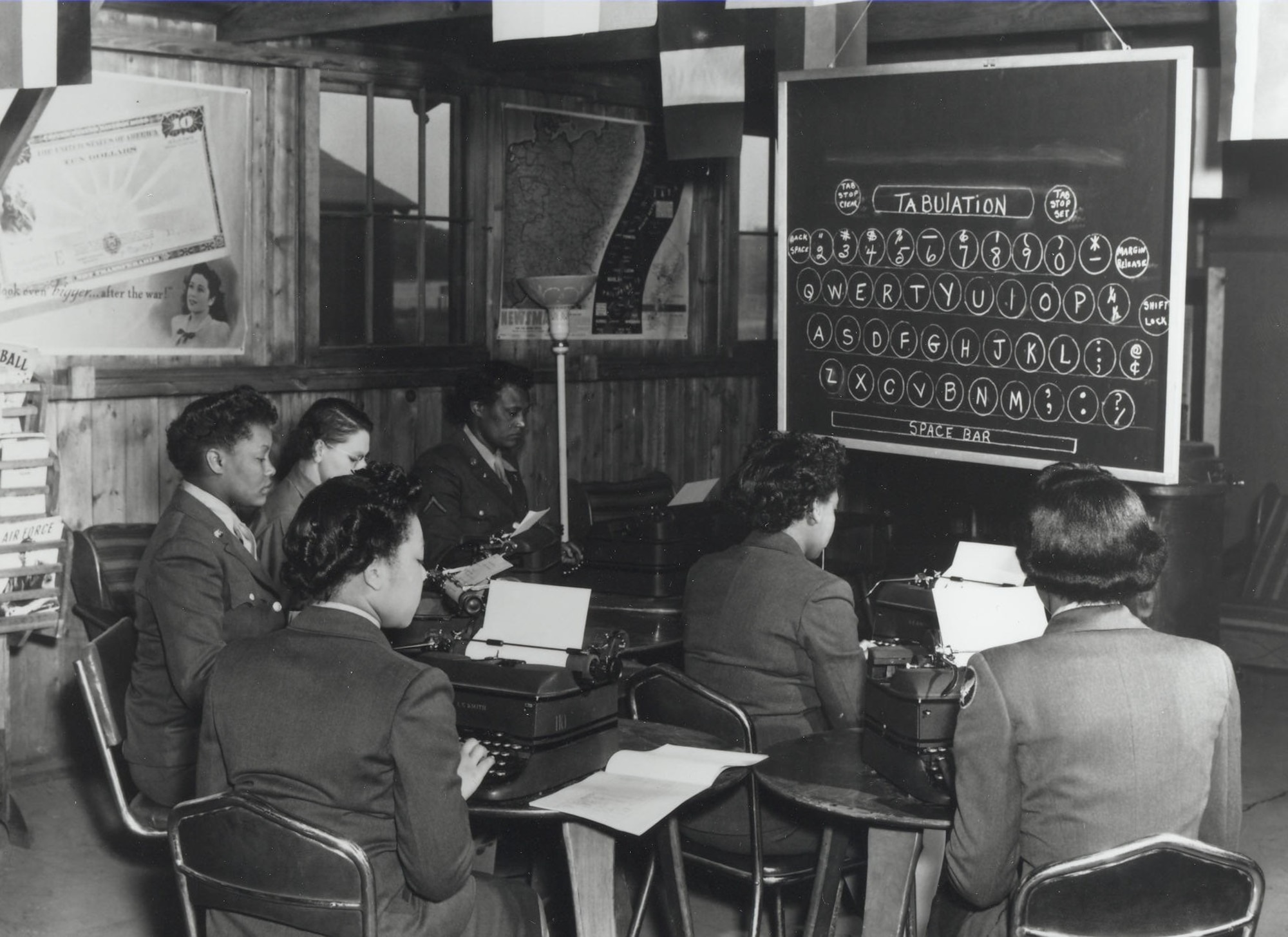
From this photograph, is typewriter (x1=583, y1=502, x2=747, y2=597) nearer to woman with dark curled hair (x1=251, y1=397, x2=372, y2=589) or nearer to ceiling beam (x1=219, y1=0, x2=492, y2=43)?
woman with dark curled hair (x1=251, y1=397, x2=372, y2=589)

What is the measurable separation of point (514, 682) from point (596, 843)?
383 mm

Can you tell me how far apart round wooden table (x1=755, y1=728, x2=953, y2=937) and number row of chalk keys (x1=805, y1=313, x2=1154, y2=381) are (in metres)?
1.56

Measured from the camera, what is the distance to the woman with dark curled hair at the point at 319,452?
4211mm

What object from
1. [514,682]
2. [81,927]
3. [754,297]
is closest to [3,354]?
[81,927]

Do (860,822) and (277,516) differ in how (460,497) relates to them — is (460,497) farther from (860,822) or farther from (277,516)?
(860,822)

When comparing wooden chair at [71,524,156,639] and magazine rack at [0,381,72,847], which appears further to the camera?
wooden chair at [71,524,156,639]

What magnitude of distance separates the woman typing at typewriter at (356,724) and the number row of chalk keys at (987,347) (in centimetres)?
243

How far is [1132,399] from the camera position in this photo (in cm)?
401

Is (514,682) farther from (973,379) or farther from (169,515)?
(973,379)

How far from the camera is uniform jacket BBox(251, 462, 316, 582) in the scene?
4113 mm

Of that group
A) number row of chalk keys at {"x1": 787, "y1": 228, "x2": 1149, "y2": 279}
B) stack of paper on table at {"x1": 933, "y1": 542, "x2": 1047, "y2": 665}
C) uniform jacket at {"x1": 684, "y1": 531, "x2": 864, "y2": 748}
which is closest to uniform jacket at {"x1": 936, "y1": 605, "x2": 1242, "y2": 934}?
stack of paper on table at {"x1": 933, "y1": 542, "x2": 1047, "y2": 665}

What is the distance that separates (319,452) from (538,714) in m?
1.79

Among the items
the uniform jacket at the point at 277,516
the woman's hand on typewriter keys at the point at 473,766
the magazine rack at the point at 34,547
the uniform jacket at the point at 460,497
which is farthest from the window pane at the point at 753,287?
the woman's hand on typewriter keys at the point at 473,766

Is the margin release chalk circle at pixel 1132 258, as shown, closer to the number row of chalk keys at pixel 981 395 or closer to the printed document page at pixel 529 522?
the number row of chalk keys at pixel 981 395
